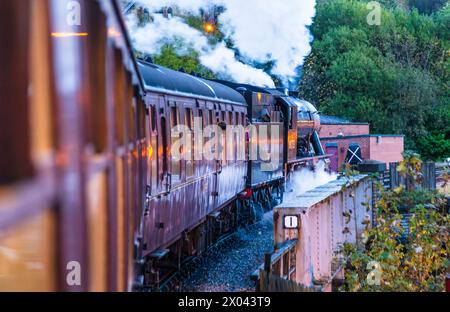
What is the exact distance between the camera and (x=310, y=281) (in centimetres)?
993

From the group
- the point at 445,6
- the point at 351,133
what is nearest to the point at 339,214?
the point at 351,133

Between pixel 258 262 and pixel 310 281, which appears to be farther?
pixel 258 262

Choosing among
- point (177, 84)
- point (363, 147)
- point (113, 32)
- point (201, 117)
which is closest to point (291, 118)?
point (201, 117)

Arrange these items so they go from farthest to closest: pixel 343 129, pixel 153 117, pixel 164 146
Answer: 1. pixel 343 129
2. pixel 164 146
3. pixel 153 117

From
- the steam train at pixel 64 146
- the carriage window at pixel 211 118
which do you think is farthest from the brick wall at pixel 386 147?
the steam train at pixel 64 146

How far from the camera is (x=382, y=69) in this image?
1484 inches

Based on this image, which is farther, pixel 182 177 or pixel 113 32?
pixel 182 177

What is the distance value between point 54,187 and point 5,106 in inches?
8.2

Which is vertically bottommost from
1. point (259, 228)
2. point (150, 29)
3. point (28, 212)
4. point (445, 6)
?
point (259, 228)

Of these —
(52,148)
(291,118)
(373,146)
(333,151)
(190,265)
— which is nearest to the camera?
(52,148)

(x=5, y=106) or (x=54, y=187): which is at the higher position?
(x=5, y=106)

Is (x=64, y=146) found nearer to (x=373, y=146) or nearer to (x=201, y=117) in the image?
(x=201, y=117)

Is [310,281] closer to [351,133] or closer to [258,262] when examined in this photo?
[258,262]

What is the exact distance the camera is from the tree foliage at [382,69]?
1451 inches
